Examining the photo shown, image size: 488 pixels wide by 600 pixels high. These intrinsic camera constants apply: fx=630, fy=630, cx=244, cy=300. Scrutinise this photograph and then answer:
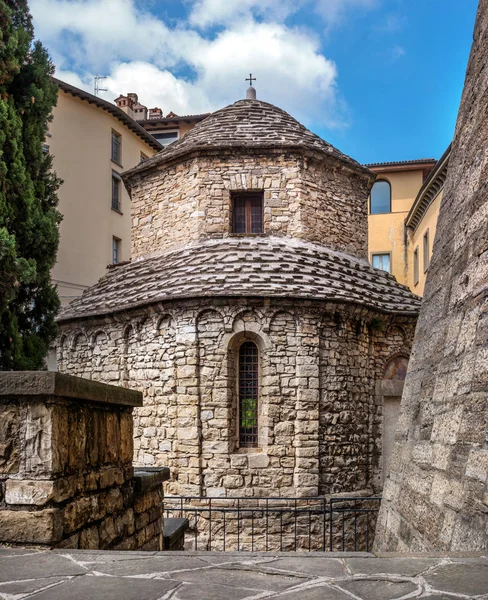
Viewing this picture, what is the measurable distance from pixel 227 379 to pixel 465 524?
8.04 m

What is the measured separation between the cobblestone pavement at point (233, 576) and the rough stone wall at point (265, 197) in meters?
10.7

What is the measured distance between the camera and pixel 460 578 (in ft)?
7.38

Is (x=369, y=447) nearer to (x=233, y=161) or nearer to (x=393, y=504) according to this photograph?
(x=233, y=161)

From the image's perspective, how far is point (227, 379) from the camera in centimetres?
1095

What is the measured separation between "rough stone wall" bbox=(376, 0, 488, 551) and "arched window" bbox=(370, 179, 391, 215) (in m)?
22.9

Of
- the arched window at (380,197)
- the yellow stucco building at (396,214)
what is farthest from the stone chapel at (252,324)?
the arched window at (380,197)

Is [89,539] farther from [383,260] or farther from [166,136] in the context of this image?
[166,136]

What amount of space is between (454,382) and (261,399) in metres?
7.57

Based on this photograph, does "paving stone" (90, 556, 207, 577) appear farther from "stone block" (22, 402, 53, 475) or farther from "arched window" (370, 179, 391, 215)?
"arched window" (370, 179, 391, 215)

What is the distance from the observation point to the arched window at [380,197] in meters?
27.4

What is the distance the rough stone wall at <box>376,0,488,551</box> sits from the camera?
10.4 ft

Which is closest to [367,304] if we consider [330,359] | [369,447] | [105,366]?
[330,359]

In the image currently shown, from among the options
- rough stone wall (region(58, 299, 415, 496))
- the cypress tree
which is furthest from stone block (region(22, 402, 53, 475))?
rough stone wall (region(58, 299, 415, 496))

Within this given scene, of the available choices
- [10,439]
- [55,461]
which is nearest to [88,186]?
[10,439]
